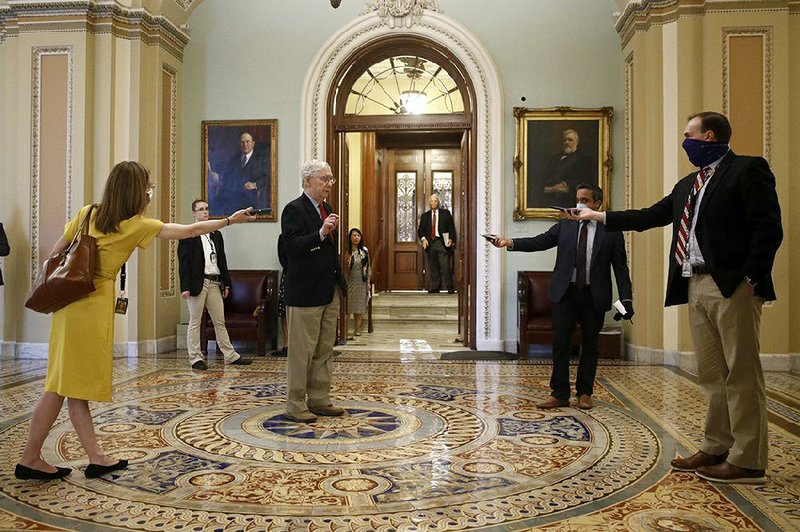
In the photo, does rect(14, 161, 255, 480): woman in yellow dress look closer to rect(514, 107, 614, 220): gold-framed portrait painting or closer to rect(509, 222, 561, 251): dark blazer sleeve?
rect(509, 222, 561, 251): dark blazer sleeve

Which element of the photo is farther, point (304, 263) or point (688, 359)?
point (688, 359)

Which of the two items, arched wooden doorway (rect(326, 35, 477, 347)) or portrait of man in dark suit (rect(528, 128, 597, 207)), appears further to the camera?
arched wooden doorway (rect(326, 35, 477, 347))

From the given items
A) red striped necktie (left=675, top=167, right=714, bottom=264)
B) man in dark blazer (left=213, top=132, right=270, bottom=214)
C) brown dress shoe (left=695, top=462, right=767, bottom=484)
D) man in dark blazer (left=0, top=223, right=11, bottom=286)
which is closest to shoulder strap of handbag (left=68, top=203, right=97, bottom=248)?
red striped necktie (left=675, top=167, right=714, bottom=264)

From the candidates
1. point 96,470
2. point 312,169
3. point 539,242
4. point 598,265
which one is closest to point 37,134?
point 312,169

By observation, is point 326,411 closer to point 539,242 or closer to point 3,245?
point 539,242

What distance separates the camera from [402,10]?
7.69 meters

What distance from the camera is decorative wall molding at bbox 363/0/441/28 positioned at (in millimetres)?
7672

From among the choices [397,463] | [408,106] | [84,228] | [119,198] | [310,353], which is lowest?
[397,463]

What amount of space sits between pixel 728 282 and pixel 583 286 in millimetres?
1547

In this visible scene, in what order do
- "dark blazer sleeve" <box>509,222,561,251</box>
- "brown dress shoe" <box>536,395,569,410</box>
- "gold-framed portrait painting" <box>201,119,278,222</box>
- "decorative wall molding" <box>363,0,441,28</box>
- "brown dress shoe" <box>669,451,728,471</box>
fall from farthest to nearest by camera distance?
"gold-framed portrait painting" <box>201,119,278,222</box>
"decorative wall molding" <box>363,0,441,28</box>
"dark blazer sleeve" <box>509,222,561,251</box>
"brown dress shoe" <box>536,395,569,410</box>
"brown dress shoe" <box>669,451,728,471</box>

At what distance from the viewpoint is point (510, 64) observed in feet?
25.1

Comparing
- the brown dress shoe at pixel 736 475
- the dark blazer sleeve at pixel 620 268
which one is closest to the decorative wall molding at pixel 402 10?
the dark blazer sleeve at pixel 620 268

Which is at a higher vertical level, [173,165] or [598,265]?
[173,165]

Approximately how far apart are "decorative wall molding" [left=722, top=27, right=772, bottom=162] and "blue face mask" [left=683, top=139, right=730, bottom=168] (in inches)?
147
